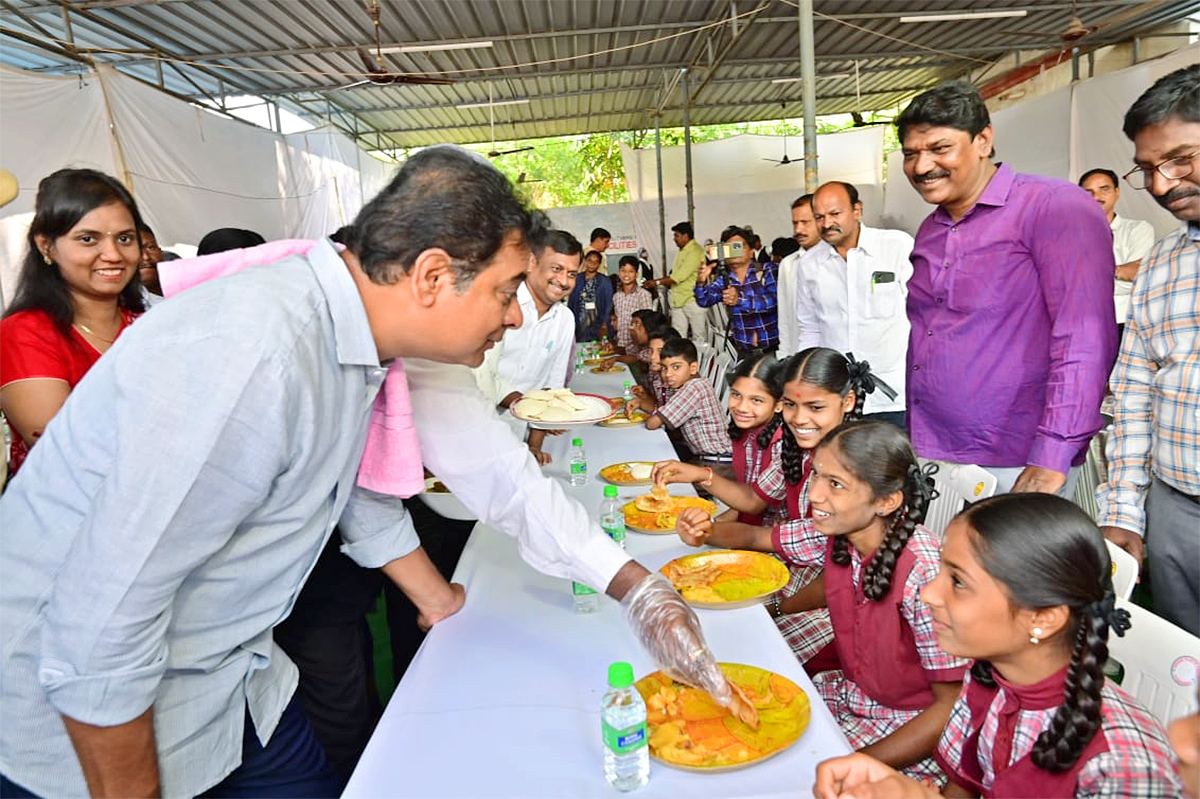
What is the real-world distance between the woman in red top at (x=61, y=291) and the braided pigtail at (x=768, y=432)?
226 centimetres

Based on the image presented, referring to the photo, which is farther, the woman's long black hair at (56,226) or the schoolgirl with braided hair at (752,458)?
the schoolgirl with braided hair at (752,458)

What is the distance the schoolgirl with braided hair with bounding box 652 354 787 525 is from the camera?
2605 mm

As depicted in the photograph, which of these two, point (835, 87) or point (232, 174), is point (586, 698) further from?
point (835, 87)

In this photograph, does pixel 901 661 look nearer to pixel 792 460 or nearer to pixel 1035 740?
pixel 1035 740

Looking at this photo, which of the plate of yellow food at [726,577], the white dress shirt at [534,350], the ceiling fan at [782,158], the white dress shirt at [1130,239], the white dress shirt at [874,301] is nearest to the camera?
the plate of yellow food at [726,577]

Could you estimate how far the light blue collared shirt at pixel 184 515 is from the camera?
88 centimetres

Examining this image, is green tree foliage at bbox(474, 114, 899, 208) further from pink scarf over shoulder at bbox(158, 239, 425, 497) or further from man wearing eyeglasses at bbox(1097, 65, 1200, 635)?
pink scarf over shoulder at bbox(158, 239, 425, 497)

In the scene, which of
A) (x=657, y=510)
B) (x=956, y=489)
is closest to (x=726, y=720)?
(x=657, y=510)

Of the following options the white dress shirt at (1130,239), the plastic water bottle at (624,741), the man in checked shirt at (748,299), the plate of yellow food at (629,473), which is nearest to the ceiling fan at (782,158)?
the man in checked shirt at (748,299)

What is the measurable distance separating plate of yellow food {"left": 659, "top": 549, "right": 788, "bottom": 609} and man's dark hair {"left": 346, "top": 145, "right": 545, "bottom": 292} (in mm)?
943

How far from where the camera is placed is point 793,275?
4.66 m

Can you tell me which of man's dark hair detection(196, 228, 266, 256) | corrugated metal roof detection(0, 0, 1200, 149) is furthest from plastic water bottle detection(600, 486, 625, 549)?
corrugated metal roof detection(0, 0, 1200, 149)

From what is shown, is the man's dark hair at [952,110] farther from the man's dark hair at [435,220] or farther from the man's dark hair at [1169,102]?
the man's dark hair at [435,220]

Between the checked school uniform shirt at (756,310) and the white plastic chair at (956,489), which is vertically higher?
the checked school uniform shirt at (756,310)
